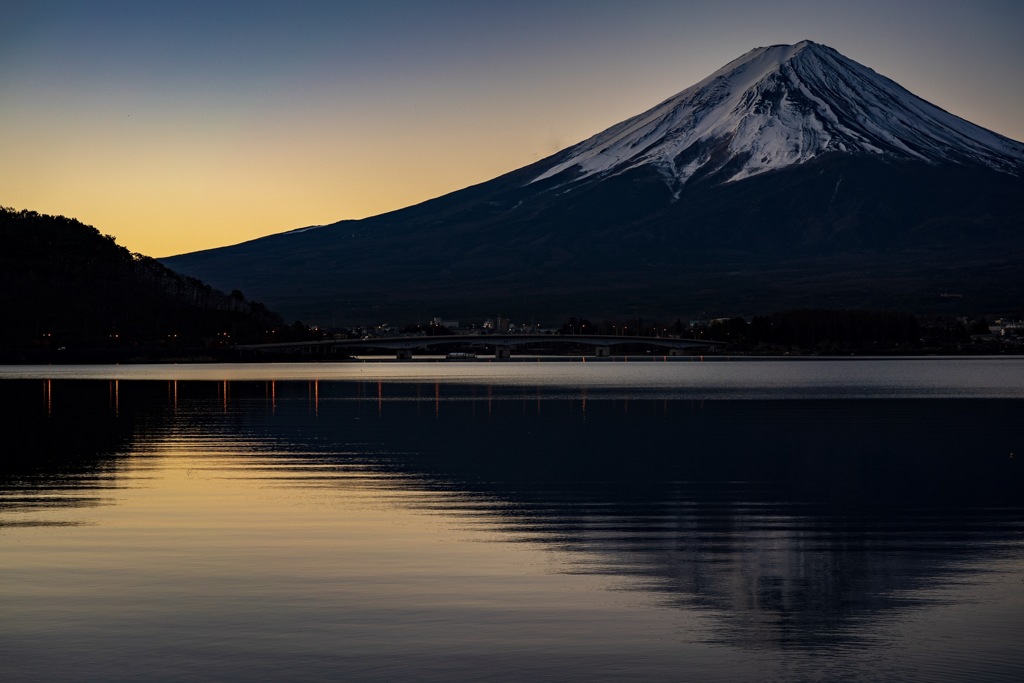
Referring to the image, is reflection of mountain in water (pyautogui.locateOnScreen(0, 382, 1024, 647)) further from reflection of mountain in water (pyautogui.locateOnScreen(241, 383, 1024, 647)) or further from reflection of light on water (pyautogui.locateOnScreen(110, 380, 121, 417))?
reflection of light on water (pyautogui.locateOnScreen(110, 380, 121, 417))

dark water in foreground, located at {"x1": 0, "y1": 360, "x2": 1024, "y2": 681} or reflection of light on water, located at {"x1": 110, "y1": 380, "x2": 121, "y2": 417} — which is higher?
dark water in foreground, located at {"x1": 0, "y1": 360, "x2": 1024, "y2": 681}

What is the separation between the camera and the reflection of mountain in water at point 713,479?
59.9 feet

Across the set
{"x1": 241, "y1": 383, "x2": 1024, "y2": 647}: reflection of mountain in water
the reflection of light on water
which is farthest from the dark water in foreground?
the reflection of light on water

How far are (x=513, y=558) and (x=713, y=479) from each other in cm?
1249

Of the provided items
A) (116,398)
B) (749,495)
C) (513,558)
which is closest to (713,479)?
(749,495)

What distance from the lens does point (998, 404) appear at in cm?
6894

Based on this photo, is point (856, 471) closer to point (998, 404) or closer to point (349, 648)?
point (349, 648)

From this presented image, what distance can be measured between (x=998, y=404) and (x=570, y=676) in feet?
196

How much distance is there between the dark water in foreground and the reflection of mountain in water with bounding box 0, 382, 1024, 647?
0.11 m

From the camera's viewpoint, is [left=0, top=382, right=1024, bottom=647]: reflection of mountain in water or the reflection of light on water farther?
the reflection of light on water

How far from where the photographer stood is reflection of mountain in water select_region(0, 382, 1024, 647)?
18250 millimetres

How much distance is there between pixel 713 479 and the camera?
104 ft

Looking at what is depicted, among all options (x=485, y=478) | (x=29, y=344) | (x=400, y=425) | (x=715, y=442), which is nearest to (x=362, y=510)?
(x=485, y=478)

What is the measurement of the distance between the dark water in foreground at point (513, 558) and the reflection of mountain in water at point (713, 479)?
11 cm
